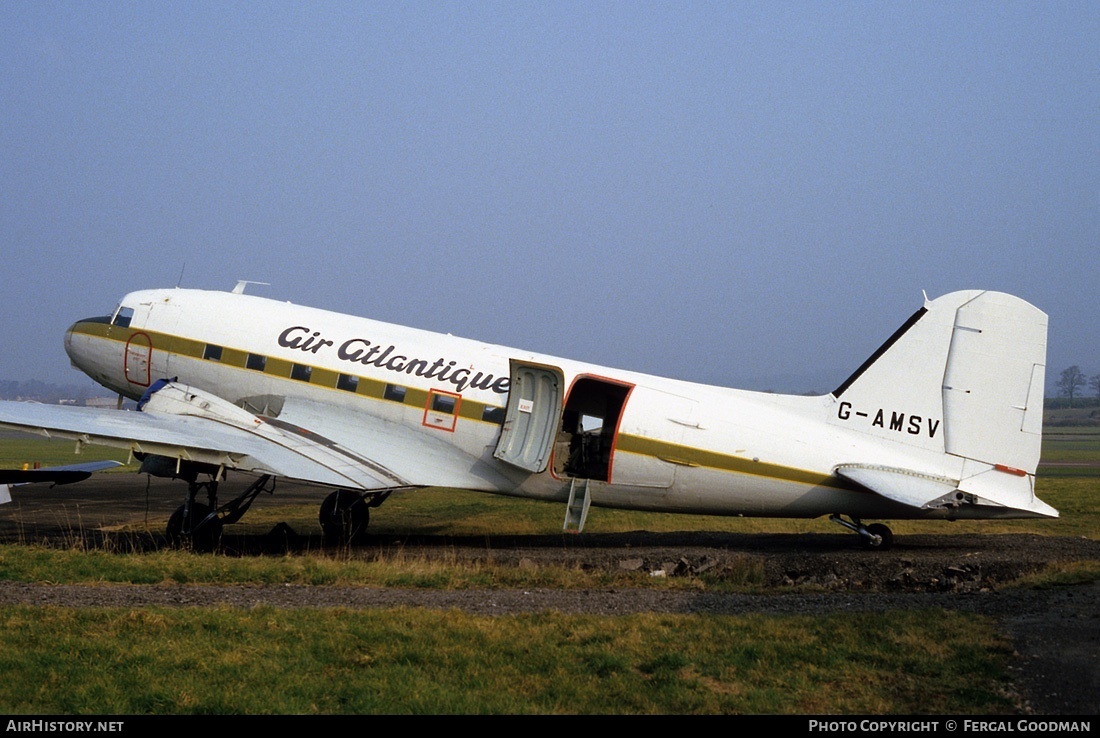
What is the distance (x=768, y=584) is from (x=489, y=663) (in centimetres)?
641

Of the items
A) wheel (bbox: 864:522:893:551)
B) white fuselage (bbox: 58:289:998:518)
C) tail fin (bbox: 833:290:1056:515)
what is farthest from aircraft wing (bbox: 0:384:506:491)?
tail fin (bbox: 833:290:1056:515)

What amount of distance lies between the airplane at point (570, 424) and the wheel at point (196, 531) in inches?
1.5

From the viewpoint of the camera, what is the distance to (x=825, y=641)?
980cm

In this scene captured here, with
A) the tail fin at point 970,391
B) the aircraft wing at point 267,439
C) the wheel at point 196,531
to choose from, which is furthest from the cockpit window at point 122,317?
the tail fin at point 970,391

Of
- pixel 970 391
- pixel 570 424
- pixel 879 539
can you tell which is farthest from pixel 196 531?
pixel 970 391

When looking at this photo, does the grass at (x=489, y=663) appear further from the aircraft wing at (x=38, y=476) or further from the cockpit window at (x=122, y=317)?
the cockpit window at (x=122, y=317)

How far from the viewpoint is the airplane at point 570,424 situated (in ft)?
50.2

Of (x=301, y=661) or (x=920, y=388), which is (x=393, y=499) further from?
(x=301, y=661)

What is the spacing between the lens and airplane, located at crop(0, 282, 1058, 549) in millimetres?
15289

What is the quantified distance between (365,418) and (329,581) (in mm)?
4687

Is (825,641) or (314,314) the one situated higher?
(314,314)

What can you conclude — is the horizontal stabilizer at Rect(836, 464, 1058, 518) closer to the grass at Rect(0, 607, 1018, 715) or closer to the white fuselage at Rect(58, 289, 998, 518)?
the white fuselage at Rect(58, 289, 998, 518)

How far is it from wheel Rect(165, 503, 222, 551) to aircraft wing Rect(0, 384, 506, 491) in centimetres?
144

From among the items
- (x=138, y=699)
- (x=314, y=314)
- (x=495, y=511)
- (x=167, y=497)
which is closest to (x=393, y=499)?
(x=495, y=511)
